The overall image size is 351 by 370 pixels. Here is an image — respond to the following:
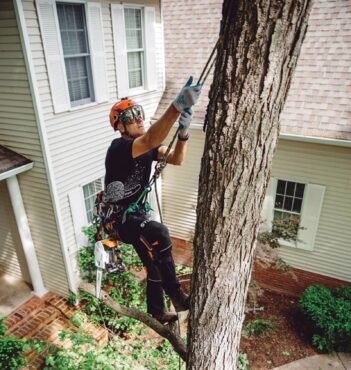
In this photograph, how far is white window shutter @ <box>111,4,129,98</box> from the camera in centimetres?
685

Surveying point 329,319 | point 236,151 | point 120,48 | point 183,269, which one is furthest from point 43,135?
point 329,319

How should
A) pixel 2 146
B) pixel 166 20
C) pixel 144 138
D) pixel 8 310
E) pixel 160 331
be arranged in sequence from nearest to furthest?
1. pixel 144 138
2. pixel 160 331
3. pixel 2 146
4. pixel 8 310
5. pixel 166 20

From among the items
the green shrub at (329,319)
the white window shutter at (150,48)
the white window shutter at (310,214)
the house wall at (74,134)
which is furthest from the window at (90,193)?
the green shrub at (329,319)

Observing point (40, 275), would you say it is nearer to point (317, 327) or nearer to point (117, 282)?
point (117, 282)

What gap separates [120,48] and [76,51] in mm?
1163

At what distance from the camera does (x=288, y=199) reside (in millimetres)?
8055

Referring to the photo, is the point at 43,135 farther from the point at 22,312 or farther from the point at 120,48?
the point at 22,312

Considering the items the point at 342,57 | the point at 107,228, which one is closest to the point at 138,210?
the point at 107,228

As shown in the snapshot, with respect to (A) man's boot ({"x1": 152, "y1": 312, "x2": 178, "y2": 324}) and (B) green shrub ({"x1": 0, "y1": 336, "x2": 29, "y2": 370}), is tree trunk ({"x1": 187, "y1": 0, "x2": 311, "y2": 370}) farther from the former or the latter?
(B) green shrub ({"x1": 0, "y1": 336, "x2": 29, "y2": 370})

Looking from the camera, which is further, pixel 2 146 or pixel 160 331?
pixel 2 146

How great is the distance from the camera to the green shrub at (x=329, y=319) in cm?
705

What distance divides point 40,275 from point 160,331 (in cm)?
528

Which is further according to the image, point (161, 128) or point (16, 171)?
point (16, 171)

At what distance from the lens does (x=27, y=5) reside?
17.0 ft
